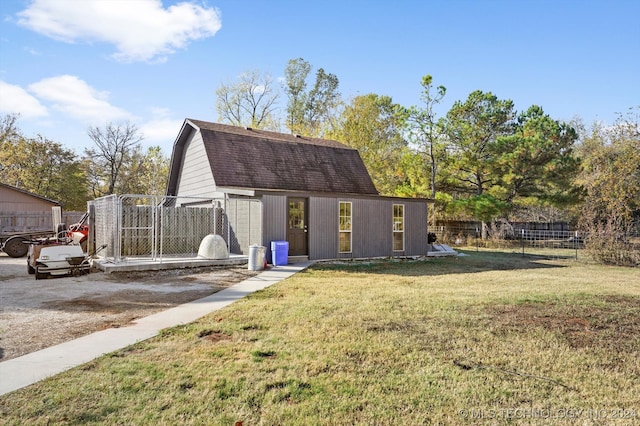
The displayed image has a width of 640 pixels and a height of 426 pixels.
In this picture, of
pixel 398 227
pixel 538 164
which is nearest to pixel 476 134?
pixel 538 164

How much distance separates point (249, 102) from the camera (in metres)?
32.4

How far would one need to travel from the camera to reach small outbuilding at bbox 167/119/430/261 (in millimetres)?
13375

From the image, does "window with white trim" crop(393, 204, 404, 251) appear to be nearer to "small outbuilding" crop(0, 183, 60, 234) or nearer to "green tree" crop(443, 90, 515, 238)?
"green tree" crop(443, 90, 515, 238)

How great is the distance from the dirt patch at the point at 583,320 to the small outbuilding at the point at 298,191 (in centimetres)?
770

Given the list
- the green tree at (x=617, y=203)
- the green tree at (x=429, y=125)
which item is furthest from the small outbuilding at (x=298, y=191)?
the green tree at (x=429, y=125)

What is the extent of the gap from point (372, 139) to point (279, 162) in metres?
14.2

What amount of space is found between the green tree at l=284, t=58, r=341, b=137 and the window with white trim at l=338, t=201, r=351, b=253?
20.2m

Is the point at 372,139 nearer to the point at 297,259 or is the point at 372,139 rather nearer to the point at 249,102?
the point at 249,102

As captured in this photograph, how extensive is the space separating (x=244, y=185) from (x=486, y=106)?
17.0m

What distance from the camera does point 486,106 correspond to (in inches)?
970

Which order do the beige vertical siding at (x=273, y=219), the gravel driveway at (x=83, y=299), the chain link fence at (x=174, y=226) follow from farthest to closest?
the beige vertical siding at (x=273, y=219) → the chain link fence at (x=174, y=226) → the gravel driveway at (x=83, y=299)

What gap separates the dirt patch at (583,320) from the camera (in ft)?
16.1

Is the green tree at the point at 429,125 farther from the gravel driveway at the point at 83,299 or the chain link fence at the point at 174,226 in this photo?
the gravel driveway at the point at 83,299

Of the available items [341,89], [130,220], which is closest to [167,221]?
[130,220]
